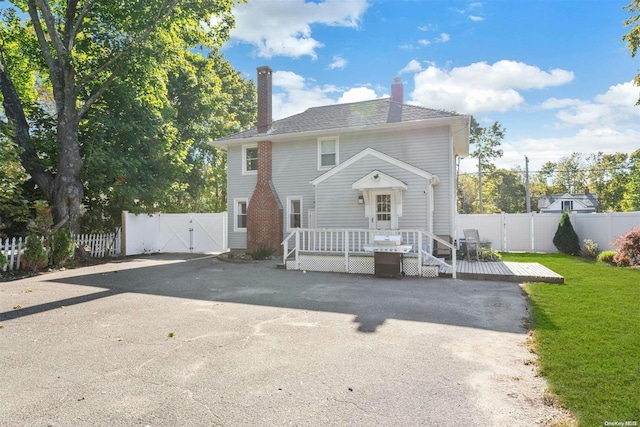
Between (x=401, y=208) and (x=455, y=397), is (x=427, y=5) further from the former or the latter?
(x=455, y=397)

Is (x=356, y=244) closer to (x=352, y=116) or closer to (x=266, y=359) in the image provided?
(x=352, y=116)

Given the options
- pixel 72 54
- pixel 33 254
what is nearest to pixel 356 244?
pixel 33 254

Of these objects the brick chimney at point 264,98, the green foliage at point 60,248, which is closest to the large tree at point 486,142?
the brick chimney at point 264,98

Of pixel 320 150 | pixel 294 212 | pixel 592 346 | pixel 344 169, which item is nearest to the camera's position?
pixel 592 346

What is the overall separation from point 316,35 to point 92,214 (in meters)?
12.5

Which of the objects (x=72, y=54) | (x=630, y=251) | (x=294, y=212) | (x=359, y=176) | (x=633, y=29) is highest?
(x=633, y=29)

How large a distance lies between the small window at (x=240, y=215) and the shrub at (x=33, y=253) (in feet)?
25.6

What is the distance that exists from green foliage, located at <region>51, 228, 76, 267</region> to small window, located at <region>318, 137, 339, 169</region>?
9644mm

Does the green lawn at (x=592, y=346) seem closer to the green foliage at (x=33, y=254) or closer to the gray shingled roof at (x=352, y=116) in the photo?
the gray shingled roof at (x=352, y=116)

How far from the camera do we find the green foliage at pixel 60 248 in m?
11.3

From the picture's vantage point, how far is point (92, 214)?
15.1 metres

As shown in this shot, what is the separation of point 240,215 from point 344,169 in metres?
6.59

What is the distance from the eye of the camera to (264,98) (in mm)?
16844

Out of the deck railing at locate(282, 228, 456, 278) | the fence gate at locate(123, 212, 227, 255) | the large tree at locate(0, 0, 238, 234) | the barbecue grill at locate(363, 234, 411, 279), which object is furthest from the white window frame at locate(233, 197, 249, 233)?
the barbecue grill at locate(363, 234, 411, 279)
